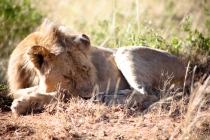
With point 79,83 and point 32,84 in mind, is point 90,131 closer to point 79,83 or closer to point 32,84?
point 79,83

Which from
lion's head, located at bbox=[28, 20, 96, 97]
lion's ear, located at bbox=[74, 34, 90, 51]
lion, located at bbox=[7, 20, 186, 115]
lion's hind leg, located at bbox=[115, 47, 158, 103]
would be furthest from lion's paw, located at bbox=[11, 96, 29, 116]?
lion's hind leg, located at bbox=[115, 47, 158, 103]

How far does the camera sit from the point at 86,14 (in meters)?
12.0

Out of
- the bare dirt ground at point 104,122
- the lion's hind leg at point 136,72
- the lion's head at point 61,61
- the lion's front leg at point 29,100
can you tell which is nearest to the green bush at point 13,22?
the lion's hind leg at point 136,72

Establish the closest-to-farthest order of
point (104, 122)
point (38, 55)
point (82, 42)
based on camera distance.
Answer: point (104, 122), point (38, 55), point (82, 42)

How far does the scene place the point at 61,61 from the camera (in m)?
4.55

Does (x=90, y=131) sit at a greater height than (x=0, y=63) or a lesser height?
lesser

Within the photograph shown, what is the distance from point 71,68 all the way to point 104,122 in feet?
2.86

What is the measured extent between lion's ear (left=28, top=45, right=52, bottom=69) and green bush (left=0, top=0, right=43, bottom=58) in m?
3.31

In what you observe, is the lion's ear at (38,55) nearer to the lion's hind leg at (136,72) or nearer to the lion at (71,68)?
the lion at (71,68)

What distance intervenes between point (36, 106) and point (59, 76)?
0.45 meters

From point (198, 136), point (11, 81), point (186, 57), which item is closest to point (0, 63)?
point (11, 81)

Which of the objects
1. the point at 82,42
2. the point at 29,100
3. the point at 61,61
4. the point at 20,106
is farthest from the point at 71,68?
the point at 20,106

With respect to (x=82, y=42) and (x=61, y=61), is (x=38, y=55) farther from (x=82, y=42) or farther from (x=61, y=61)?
(x=82, y=42)

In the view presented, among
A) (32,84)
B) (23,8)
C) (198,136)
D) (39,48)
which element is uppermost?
(23,8)
